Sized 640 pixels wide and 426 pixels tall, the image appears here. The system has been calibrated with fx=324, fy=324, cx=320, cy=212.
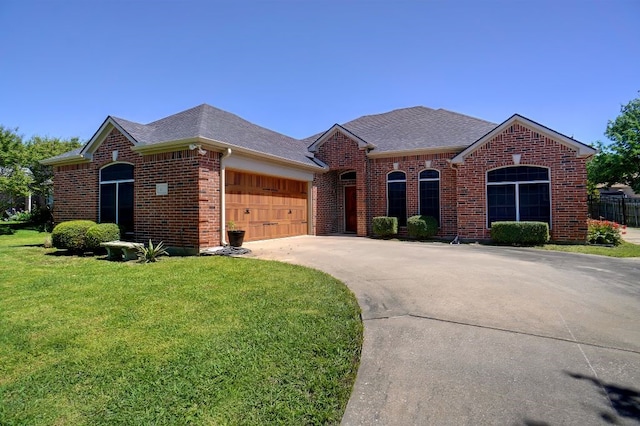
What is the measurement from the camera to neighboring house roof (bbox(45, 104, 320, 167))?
10523 millimetres

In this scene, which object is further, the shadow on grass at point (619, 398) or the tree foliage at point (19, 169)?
the tree foliage at point (19, 169)

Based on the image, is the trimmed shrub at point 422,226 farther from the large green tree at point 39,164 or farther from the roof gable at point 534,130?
the large green tree at point 39,164

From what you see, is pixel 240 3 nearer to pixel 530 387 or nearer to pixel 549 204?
pixel 530 387

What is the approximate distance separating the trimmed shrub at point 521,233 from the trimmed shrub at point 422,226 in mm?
2368

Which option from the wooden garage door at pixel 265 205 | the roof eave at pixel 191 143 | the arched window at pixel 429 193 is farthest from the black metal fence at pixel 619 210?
the roof eave at pixel 191 143

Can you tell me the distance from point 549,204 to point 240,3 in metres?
12.7

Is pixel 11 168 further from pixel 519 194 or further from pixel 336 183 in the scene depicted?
pixel 519 194

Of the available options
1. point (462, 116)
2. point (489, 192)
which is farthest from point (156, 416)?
point (462, 116)

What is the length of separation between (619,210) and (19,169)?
134ft

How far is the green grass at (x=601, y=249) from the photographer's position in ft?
30.9

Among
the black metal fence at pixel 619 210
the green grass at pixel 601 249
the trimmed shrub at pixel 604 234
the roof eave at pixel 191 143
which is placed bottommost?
the green grass at pixel 601 249

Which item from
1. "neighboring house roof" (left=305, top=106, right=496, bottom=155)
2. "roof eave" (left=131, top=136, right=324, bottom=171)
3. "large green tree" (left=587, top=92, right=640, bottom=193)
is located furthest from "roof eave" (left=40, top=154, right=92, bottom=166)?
"large green tree" (left=587, top=92, right=640, bottom=193)

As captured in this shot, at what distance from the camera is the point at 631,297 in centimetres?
496

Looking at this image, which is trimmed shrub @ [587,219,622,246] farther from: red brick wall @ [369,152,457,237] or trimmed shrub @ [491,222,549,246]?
red brick wall @ [369,152,457,237]
